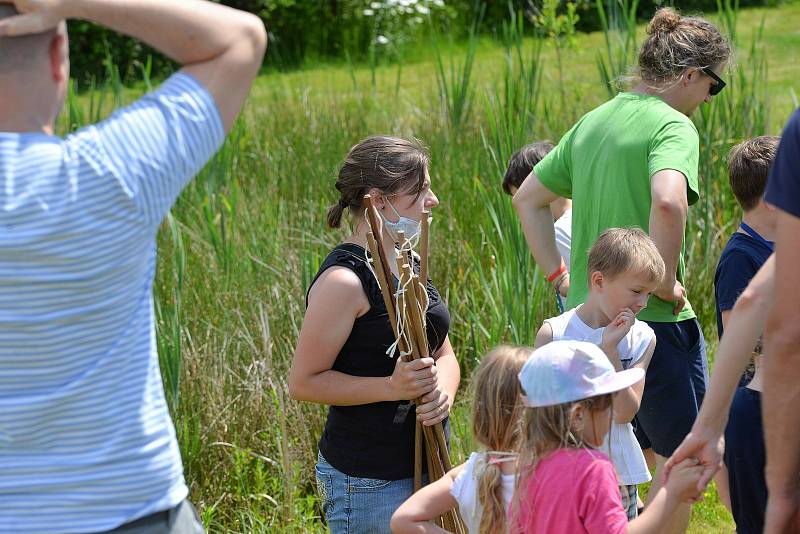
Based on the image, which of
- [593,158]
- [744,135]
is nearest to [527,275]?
[593,158]

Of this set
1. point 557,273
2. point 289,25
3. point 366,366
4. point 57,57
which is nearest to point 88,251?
point 57,57

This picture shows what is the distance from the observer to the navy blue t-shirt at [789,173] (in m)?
1.80

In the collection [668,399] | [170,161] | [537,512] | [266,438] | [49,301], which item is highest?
[170,161]

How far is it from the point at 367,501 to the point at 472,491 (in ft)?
2.01

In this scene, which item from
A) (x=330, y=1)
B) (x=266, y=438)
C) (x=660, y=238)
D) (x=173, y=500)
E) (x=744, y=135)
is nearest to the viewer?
(x=173, y=500)

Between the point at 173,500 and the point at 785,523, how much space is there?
42.3 inches

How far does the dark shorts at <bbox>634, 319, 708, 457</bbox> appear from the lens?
3.24 metres

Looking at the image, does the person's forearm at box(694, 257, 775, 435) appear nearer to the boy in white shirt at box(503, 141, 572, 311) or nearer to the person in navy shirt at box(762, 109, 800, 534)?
the person in navy shirt at box(762, 109, 800, 534)

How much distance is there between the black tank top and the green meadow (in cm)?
112

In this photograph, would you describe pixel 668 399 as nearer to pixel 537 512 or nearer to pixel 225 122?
pixel 537 512

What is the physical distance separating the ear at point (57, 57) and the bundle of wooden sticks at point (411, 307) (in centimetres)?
101

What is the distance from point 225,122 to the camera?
5.51ft

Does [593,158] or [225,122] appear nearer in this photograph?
[225,122]

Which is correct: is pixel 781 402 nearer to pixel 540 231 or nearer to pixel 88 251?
pixel 88 251
